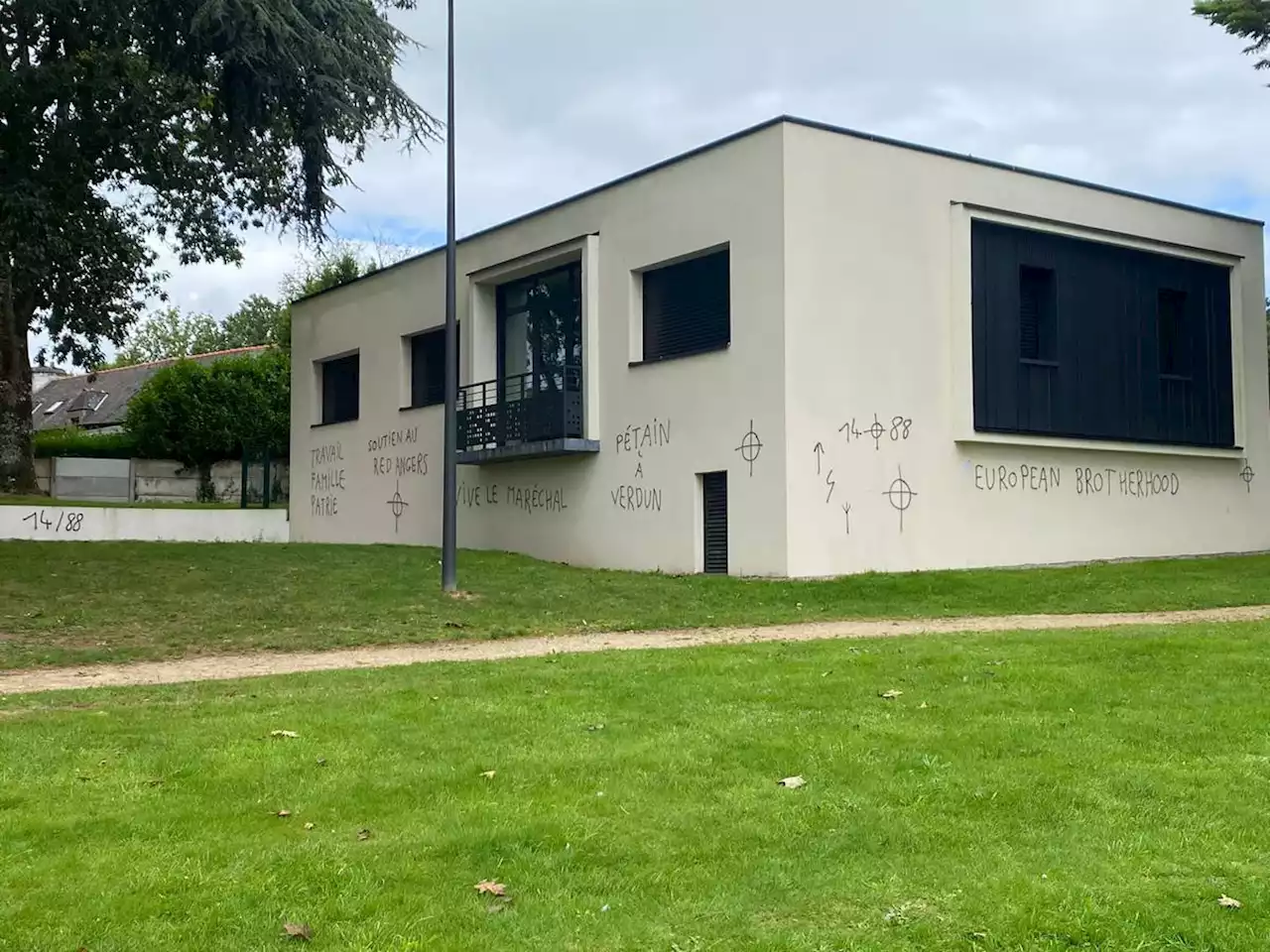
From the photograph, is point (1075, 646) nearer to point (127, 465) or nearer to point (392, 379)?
point (392, 379)

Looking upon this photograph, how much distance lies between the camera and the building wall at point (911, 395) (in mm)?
17594

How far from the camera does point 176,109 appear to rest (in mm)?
21797

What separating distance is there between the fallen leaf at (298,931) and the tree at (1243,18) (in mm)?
19923

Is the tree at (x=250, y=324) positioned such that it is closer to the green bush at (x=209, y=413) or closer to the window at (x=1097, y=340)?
the green bush at (x=209, y=413)

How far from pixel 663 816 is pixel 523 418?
1628 centimetres

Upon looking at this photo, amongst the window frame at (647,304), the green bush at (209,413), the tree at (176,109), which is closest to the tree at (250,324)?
the green bush at (209,413)

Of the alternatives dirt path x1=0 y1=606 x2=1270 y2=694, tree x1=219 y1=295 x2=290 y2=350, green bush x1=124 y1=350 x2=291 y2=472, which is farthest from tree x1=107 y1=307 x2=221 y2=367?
dirt path x1=0 y1=606 x2=1270 y2=694

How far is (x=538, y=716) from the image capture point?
7211 millimetres

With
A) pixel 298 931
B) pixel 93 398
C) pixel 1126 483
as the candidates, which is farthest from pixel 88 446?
pixel 298 931

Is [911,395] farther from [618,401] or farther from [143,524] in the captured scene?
[143,524]

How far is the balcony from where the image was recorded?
2039 centimetres

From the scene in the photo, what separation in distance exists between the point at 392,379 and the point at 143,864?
2111cm

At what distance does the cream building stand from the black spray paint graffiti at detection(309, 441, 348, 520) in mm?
3853

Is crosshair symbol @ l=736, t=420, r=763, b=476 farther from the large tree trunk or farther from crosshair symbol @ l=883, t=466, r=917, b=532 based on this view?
the large tree trunk
